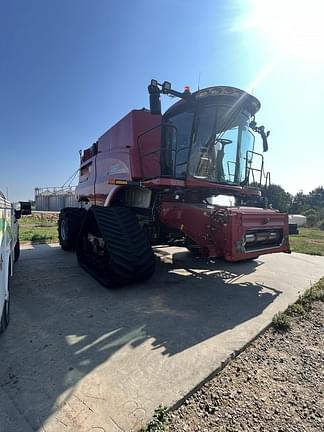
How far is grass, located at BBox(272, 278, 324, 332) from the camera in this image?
2.90 m

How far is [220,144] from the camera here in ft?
15.0

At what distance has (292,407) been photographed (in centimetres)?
177

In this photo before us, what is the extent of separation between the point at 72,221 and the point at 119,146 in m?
2.73

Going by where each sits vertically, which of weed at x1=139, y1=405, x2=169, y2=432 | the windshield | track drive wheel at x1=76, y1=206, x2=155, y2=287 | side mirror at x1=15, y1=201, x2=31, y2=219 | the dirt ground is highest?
the windshield

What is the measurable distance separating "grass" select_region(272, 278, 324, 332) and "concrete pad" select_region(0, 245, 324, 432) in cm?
12

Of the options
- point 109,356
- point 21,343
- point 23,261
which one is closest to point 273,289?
point 109,356

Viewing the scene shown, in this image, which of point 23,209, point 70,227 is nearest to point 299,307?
point 23,209

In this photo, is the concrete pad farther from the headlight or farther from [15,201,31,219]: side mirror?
[15,201,31,219]: side mirror

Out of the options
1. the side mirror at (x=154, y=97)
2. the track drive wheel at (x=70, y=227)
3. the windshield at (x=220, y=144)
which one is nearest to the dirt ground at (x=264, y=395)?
the windshield at (x=220, y=144)

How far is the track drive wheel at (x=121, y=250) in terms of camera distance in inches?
151

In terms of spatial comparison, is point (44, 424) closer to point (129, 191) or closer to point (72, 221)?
point (129, 191)

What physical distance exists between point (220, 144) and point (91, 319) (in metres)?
3.31

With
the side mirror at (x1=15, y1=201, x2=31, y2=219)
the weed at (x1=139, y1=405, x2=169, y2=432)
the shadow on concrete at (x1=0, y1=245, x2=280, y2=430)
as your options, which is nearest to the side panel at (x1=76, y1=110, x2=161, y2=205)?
the side mirror at (x1=15, y1=201, x2=31, y2=219)

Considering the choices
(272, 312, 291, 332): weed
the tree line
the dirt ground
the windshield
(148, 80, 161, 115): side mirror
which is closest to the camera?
the dirt ground
